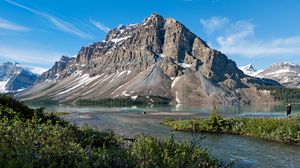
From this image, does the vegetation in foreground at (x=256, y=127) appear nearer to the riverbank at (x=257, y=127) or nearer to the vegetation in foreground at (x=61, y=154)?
the riverbank at (x=257, y=127)

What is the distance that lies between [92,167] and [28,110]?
68.3ft

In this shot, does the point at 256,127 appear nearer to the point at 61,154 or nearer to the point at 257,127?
the point at 257,127

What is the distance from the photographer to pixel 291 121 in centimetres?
5009

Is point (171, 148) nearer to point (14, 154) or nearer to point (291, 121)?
point (14, 154)

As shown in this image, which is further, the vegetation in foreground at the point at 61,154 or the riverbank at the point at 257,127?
the riverbank at the point at 257,127

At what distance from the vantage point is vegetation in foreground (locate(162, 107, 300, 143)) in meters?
46.8

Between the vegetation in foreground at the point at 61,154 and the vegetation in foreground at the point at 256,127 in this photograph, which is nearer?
the vegetation in foreground at the point at 61,154

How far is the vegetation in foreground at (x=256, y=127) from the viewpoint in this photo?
154 ft

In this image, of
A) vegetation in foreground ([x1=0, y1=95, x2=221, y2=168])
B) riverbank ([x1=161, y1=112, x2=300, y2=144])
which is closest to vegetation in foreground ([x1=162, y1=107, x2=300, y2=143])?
riverbank ([x1=161, y1=112, x2=300, y2=144])

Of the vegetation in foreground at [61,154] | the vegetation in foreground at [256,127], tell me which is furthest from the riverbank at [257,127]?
the vegetation in foreground at [61,154]

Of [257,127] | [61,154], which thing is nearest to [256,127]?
[257,127]

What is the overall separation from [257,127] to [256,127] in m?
0.38

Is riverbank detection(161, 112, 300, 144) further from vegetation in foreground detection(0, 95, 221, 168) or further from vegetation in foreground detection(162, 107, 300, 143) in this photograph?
vegetation in foreground detection(0, 95, 221, 168)

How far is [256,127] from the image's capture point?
5422 centimetres
